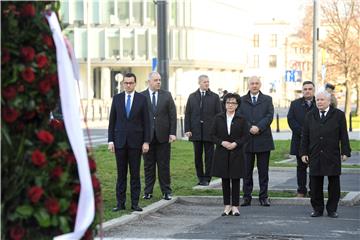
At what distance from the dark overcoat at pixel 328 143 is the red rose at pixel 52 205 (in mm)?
7273

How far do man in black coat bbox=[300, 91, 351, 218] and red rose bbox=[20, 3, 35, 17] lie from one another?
736 centimetres

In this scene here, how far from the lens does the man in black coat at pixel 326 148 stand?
454 inches

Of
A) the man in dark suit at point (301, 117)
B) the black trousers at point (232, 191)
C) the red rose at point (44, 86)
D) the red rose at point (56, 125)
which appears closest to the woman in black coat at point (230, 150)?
the black trousers at point (232, 191)

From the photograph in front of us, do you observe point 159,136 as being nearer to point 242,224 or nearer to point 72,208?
point 242,224

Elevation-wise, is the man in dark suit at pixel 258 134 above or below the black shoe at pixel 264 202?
above

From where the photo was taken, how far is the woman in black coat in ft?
38.3

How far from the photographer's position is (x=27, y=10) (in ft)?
15.5

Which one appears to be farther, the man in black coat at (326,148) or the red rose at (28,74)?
the man in black coat at (326,148)

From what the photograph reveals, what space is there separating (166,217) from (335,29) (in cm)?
4035

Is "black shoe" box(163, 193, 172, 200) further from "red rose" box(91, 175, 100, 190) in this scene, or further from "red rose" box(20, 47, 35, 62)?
"red rose" box(20, 47, 35, 62)

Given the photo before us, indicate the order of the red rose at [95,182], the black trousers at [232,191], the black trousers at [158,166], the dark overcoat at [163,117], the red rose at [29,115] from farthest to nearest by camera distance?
1. the dark overcoat at [163,117]
2. the black trousers at [158,166]
3. the black trousers at [232,191]
4. the red rose at [95,182]
5. the red rose at [29,115]

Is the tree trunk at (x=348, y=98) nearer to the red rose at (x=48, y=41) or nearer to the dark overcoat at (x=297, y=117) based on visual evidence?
the dark overcoat at (x=297, y=117)

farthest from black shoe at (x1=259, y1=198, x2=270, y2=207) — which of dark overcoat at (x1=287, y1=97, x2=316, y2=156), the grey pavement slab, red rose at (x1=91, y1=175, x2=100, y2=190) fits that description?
red rose at (x1=91, y1=175, x2=100, y2=190)

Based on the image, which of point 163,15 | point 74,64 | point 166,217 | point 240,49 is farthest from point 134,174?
point 240,49
